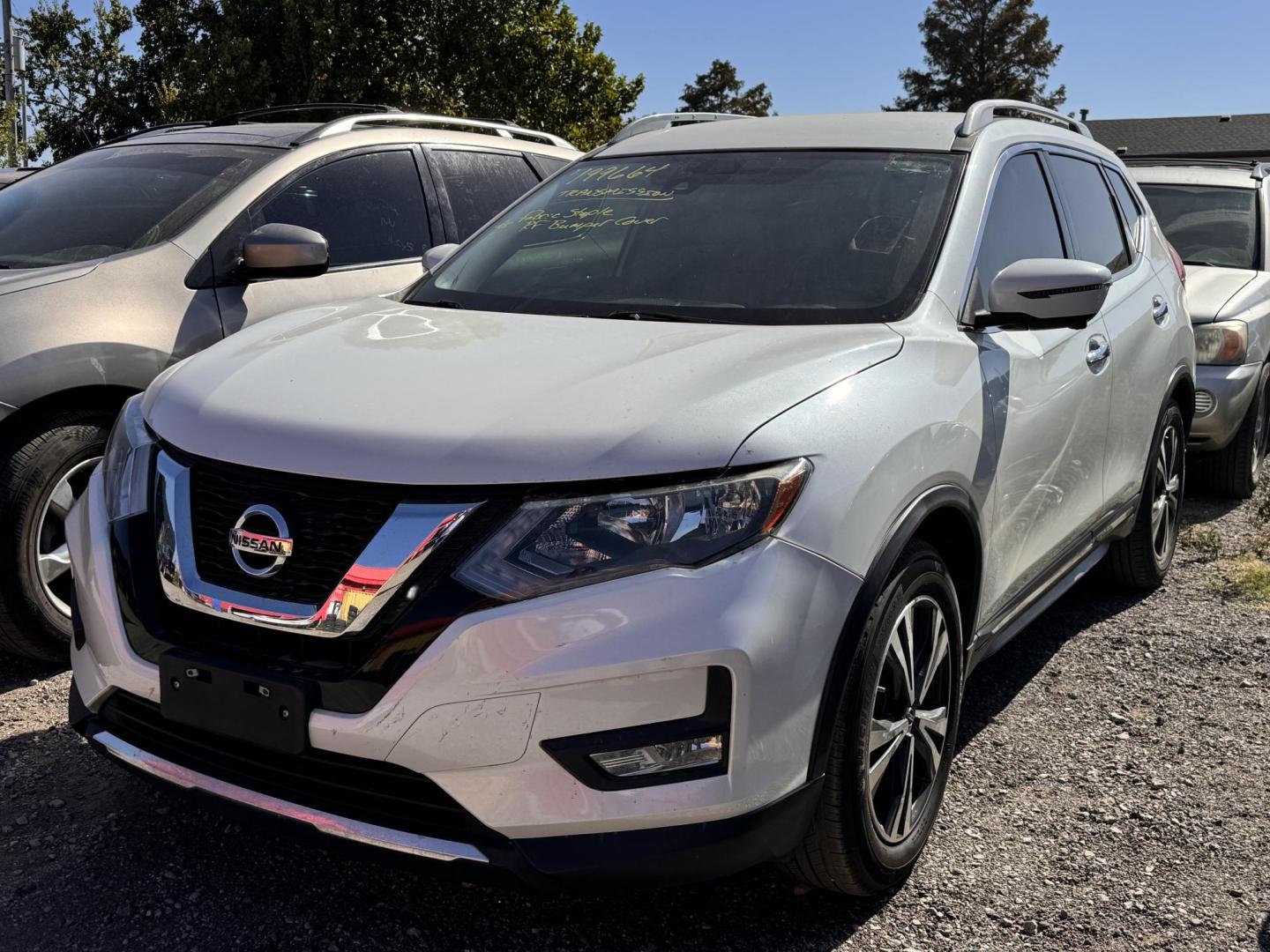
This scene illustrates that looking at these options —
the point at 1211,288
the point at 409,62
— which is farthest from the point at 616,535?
the point at 409,62

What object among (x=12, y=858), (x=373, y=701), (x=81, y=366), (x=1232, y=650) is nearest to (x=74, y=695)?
(x=12, y=858)

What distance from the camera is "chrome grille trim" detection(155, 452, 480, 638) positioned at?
7.40 ft

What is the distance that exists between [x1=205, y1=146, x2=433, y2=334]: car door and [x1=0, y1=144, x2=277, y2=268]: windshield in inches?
6.8

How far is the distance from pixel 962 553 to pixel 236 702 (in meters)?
1.69

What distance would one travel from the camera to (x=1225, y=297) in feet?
22.7

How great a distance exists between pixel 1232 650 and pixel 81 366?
4029mm

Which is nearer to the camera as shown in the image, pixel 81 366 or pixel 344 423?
pixel 344 423

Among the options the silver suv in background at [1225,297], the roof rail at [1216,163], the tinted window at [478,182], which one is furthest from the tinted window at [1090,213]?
the roof rail at [1216,163]

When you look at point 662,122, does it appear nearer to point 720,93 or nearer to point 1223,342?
point 1223,342

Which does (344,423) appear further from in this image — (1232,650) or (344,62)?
(344,62)

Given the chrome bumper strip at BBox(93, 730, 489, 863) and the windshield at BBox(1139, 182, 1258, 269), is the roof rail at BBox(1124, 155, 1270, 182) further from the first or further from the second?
the chrome bumper strip at BBox(93, 730, 489, 863)

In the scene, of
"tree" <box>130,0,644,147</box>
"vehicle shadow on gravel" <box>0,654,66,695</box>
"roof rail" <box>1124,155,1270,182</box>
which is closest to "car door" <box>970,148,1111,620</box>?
"vehicle shadow on gravel" <box>0,654,66,695</box>

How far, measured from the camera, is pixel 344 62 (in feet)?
82.7

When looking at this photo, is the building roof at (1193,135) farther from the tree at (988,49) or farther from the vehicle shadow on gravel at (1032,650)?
the vehicle shadow on gravel at (1032,650)
